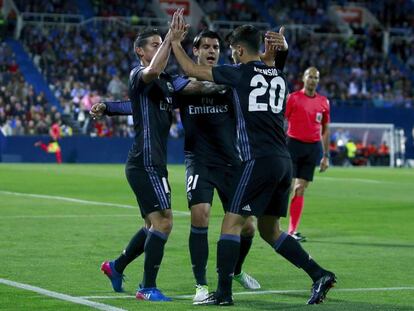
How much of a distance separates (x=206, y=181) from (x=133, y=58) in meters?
40.2

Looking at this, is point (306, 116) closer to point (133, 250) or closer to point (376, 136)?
point (133, 250)

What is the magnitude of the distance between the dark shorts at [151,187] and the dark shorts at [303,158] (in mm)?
6078

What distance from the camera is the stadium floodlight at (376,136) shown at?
162 feet

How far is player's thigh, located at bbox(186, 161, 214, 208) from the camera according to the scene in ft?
32.8

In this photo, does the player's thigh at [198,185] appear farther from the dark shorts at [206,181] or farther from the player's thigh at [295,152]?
the player's thigh at [295,152]

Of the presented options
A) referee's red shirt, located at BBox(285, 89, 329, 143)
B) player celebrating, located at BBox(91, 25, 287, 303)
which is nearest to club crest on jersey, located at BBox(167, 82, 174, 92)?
player celebrating, located at BBox(91, 25, 287, 303)

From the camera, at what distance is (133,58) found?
164ft

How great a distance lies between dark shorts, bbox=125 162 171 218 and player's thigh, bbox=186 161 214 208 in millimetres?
256

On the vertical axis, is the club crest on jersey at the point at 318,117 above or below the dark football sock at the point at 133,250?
above

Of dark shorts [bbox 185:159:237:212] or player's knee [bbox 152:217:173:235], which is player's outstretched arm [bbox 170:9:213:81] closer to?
dark shorts [bbox 185:159:237:212]

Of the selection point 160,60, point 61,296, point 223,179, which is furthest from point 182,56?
point 61,296

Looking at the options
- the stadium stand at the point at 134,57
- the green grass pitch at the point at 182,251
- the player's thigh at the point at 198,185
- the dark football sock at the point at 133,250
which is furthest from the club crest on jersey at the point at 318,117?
the stadium stand at the point at 134,57

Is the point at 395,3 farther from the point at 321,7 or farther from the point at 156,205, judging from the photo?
the point at 156,205

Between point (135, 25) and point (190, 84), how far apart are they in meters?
43.5
